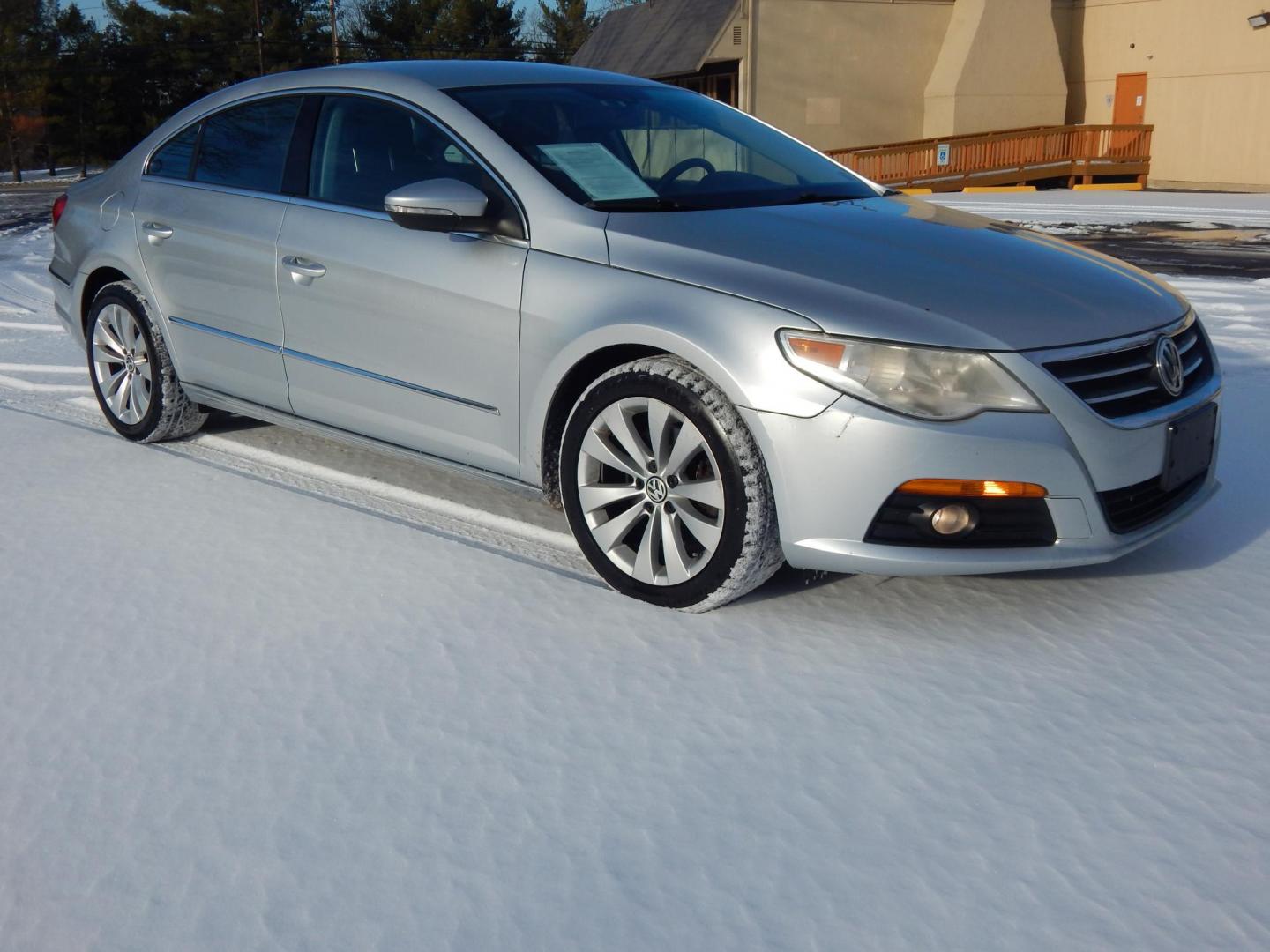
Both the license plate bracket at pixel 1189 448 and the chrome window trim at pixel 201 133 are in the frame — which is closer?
the license plate bracket at pixel 1189 448

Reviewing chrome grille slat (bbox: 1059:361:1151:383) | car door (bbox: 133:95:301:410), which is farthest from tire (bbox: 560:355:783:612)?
car door (bbox: 133:95:301:410)

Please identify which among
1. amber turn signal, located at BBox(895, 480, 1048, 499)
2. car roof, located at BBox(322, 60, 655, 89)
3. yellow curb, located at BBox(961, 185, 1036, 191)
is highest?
yellow curb, located at BBox(961, 185, 1036, 191)

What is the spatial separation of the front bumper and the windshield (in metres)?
1.10

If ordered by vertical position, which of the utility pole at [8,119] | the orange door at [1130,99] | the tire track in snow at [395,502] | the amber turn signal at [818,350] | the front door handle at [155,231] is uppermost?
the utility pole at [8,119]

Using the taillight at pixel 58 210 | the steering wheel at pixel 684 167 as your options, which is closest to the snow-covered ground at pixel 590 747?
the steering wheel at pixel 684 167

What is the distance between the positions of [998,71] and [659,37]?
9065 mm

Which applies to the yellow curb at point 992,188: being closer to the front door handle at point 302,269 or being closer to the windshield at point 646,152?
the windshield at point 646,152

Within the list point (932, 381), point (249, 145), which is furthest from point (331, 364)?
point (932, 381)

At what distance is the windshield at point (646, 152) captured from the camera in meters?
4.04

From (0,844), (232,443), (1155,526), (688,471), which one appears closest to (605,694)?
(688,471)

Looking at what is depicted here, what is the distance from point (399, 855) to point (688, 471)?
4.85 ft

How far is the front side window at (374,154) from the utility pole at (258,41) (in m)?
55.3

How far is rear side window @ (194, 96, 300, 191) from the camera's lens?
15.4ft

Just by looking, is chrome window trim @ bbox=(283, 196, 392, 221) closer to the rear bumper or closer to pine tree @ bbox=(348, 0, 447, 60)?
the rear bumper
